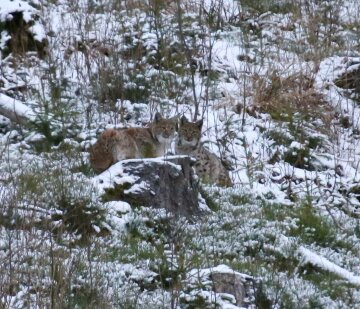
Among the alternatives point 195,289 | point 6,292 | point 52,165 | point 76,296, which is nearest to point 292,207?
point 52,165

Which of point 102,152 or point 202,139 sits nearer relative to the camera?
point 102,152

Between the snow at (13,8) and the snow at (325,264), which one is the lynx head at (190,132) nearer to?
the snow at (13,8)

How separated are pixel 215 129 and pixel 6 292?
286 inches

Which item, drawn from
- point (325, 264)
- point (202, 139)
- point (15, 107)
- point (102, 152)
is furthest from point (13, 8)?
point (325, 264)

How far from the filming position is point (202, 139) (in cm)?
1336

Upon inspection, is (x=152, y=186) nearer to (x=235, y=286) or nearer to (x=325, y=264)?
(x=325, y=264)

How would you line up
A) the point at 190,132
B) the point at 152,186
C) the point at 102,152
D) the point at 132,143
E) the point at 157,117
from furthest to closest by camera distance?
1. the point at 190,132
2. the point at 157,117
3. the point at 132,143
4. the point at 102,152
5. the point at 152,186

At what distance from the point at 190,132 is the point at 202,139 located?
0.37 m

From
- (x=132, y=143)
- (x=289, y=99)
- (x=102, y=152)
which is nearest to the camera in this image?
(x=102, y=152)

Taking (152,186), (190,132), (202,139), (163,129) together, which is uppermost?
(152,186)

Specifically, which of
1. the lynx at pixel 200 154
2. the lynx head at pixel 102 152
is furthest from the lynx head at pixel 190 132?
the lynx head at pixel 102 152

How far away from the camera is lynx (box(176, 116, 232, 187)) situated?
12.2 m

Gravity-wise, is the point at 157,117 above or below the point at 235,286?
below

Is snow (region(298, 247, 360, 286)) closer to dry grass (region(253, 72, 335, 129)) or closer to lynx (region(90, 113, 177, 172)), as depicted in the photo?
lynx (region(90, 113, 177, 172))
